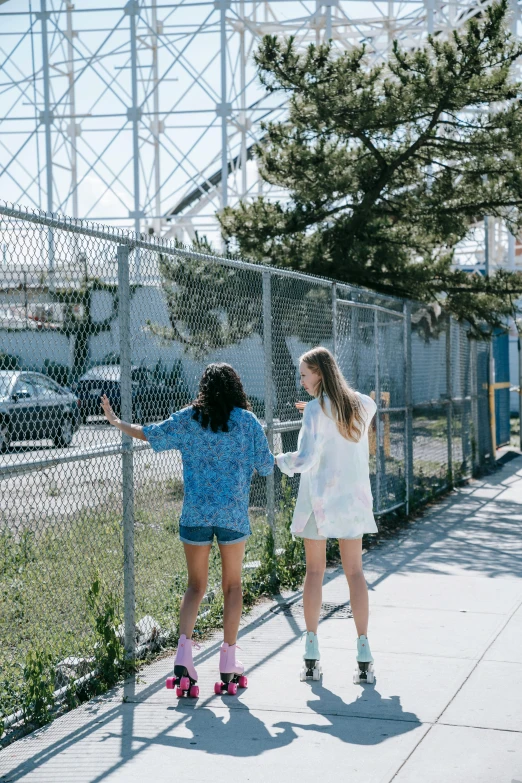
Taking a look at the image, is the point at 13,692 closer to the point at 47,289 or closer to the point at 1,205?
the point at 47,289

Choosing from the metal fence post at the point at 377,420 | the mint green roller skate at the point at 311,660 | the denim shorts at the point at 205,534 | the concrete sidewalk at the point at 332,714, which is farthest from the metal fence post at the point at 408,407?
the denim shorts at the point at 205,534

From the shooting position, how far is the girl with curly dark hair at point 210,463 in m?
5.21

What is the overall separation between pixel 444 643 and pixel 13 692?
Result: 2792mm

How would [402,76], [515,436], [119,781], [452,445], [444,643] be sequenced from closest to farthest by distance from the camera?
[119,781] < [444,643] < [402,76] < [452,445] < [515,436]

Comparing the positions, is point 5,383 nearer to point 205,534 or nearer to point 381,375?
point 205,534

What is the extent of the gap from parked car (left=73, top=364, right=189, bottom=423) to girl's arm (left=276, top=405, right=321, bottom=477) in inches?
37.6

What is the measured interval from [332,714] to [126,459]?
173cm

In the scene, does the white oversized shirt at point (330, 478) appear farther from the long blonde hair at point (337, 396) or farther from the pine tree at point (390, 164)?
the pine tree at point (390, 164)

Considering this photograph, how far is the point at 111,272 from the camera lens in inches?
217

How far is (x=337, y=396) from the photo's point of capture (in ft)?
18.1

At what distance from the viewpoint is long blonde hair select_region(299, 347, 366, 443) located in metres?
5.50

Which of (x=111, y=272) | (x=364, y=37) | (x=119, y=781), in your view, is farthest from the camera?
(x=364, y=37)

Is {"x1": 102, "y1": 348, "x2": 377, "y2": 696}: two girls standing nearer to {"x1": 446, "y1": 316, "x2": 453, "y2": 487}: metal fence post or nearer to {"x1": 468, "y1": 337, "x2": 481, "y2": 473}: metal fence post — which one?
{"x1": 446, "y1": 316, "x2": 453, "y2": 487}: metal fence post

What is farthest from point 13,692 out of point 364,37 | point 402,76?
point 364,37
